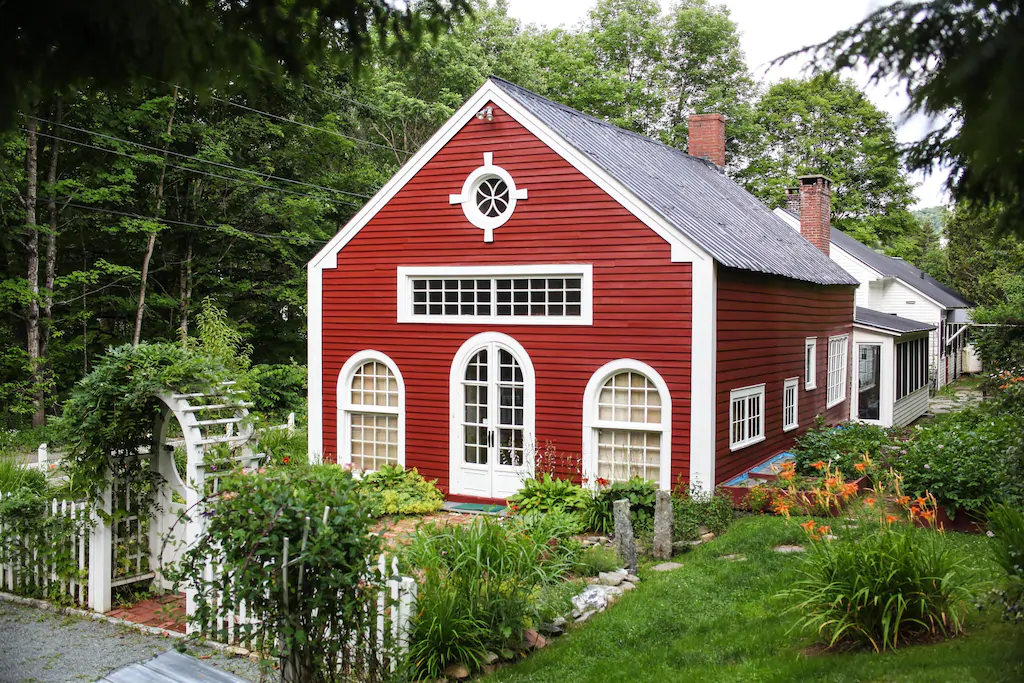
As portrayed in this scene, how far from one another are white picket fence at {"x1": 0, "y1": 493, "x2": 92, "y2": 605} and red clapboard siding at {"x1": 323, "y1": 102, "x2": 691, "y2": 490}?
620 centimetres

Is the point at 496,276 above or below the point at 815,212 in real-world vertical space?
below

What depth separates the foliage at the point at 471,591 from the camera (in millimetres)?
6695

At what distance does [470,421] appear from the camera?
14109mm

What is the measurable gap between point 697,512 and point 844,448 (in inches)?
158

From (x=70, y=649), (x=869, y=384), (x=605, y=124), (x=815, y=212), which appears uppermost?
(x=605, y=124)

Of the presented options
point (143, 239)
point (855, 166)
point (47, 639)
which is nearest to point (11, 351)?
point (143, 239)


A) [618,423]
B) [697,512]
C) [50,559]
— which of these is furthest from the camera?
[618,423]

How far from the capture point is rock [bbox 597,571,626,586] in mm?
8773

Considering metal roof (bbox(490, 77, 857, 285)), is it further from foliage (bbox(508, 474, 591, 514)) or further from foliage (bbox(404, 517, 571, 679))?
foliage (bbox(404, 517, 571, 679))

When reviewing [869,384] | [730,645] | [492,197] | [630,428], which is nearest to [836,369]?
[869,384]

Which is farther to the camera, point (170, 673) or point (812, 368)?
point (812, 368)

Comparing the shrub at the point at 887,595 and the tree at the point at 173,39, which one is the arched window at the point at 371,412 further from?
the tree at the point at 173,39

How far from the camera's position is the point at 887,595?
616cm

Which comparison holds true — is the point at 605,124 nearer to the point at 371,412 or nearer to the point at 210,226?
the point at 371,412
